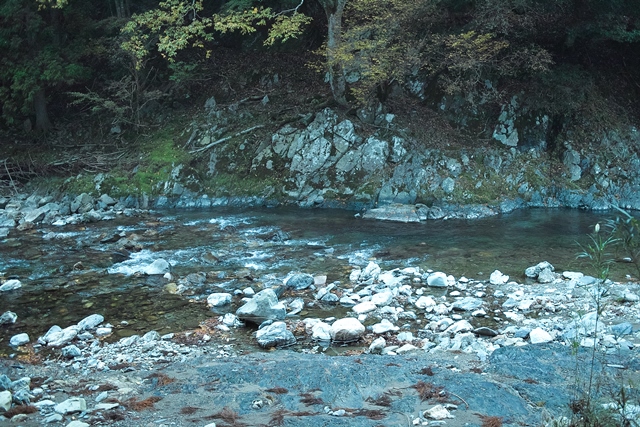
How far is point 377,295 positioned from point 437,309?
98cm

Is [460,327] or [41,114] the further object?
[41,114]

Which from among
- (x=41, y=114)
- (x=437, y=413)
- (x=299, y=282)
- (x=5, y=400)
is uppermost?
(x=41, y=114)

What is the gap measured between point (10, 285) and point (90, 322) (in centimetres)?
291

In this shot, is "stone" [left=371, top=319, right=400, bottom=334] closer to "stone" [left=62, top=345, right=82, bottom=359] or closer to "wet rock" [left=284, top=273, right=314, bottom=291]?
"wet rock" [left=284, top=273, right=314, bottom=291]

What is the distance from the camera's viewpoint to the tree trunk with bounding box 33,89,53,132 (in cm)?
2061

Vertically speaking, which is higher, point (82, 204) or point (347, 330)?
point (82, 204)

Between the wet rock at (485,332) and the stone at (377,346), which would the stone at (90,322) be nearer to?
the stone at (377,346)

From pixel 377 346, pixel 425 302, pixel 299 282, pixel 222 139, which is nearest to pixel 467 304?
pixel 425 302

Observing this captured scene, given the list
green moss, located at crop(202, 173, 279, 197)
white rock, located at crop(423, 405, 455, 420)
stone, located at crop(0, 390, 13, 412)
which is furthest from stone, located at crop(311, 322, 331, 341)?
green moss, located at crop(202, 173, 279, 197)

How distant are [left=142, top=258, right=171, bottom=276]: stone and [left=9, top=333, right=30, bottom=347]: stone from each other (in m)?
3.17

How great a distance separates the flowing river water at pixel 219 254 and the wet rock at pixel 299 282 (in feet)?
1.45

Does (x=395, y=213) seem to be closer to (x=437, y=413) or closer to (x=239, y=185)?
(x=239, y=185)

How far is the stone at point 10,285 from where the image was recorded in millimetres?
9844

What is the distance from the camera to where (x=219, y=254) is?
11.9 m
